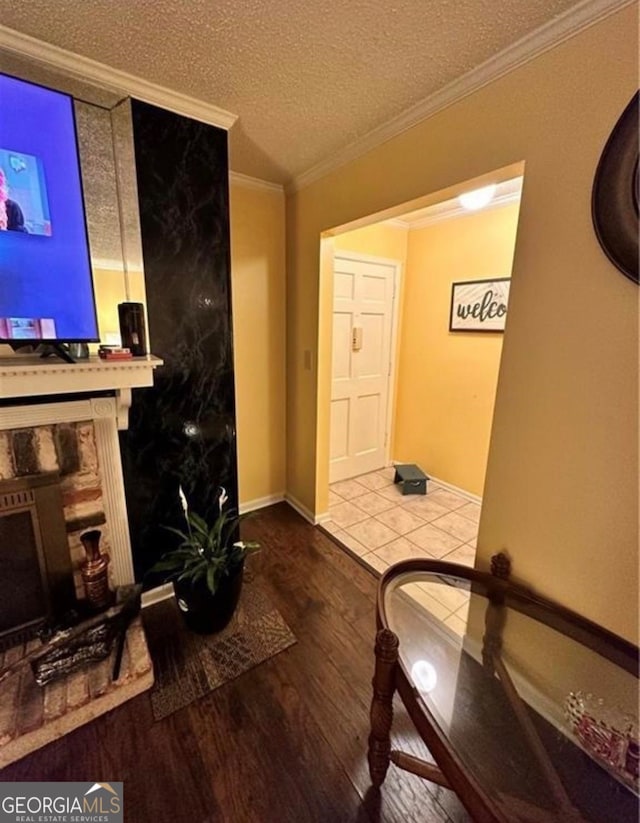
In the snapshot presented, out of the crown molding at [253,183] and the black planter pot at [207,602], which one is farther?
the crown molding at [253,183]

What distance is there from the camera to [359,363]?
3.32 metres

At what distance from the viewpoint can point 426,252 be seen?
3258 mm

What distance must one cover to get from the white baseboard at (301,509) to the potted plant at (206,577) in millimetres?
1038

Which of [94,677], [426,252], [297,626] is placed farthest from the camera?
[426,252]

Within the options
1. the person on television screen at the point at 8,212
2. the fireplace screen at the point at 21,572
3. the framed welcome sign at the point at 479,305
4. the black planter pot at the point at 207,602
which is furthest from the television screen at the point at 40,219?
the framed welcome sign at the point at 479,305

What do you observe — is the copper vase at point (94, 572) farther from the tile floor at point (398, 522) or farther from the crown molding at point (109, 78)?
the crown molding at point (109, 78)

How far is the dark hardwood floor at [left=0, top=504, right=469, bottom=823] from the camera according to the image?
111 cm

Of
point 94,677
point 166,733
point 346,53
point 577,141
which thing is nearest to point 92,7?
point 346,53

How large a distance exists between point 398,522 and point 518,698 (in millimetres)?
1599

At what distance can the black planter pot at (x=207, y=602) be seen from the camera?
5.29 feet

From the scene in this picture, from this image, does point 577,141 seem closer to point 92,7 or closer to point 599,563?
point 599,563

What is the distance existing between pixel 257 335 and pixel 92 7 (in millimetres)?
1730

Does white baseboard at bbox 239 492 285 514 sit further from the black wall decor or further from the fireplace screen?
the fireplace screen

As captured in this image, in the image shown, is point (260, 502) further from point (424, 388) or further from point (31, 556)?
point (424, 388)
